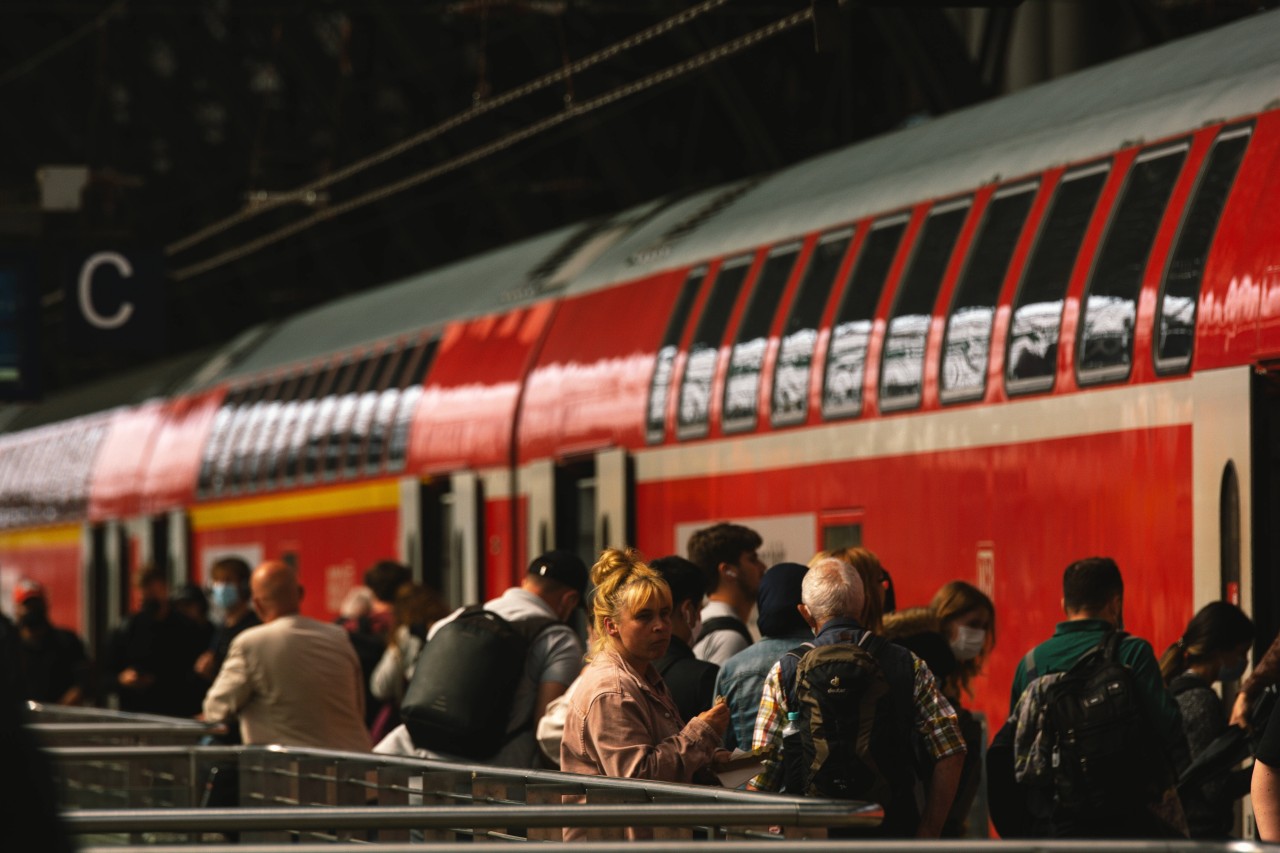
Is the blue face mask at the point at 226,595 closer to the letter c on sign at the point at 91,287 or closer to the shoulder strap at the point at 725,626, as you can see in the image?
the shoulder strap at the point at 725,626

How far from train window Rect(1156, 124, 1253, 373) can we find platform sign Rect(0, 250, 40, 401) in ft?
44.2

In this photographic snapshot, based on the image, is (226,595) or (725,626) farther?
(226,595)

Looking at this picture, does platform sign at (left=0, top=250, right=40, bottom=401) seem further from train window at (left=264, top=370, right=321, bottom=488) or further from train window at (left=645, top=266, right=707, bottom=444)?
train window at (left=645, top=266, right=707, bottom=444)

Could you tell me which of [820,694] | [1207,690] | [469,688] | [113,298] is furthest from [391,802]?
[113,298]

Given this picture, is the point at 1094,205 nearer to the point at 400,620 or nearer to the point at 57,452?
the point at 400,620

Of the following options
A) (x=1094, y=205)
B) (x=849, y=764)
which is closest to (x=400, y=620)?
(x=1094, y=205)

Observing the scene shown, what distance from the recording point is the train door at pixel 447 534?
16.0m

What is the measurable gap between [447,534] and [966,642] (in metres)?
9.58

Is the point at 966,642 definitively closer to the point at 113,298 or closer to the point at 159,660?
the point at 159,660

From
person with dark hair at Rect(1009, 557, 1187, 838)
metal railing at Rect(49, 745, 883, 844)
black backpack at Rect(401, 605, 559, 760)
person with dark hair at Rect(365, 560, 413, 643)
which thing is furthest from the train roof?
metal railing at Rect(49, 745, 883, 844)

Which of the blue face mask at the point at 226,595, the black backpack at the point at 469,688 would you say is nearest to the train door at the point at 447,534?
the blue face mask at the point at 226,595

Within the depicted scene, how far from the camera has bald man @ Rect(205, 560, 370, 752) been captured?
918cm

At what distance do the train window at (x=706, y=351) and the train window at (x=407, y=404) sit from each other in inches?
205

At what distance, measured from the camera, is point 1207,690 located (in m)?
7.30
